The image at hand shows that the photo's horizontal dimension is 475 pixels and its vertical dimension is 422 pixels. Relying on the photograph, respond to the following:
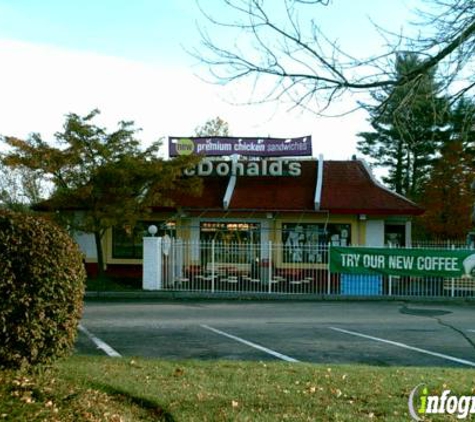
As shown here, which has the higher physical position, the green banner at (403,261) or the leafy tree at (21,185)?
the leafy tree at (21,185)

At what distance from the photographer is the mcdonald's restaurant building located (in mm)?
25750

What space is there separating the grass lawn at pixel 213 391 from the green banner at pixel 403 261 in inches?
496

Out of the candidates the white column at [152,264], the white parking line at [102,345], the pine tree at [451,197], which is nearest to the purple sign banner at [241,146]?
the white column at [152,264]

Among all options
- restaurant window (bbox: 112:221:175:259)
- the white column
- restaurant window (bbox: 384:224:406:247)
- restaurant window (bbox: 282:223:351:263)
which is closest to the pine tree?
restaurant window (bbox: 384:224:406:247)

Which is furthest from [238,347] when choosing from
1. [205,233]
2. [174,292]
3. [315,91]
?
[205,233]

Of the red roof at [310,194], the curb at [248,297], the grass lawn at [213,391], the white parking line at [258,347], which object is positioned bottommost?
the curb at [248,297]

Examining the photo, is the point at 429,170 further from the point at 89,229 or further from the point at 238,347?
the point at 238,347

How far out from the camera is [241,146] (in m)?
28.9

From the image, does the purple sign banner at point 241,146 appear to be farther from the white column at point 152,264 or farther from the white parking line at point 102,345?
the white parking line at point 102,345

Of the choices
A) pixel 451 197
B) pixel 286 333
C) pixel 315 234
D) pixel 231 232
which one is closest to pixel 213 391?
pixel 286 333

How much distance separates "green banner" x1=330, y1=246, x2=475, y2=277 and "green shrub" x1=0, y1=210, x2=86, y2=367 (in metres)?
15.3

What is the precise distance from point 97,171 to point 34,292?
1527 cm

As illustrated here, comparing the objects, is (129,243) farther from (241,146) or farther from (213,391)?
(213,391)

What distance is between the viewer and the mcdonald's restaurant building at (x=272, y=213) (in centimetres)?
2575
